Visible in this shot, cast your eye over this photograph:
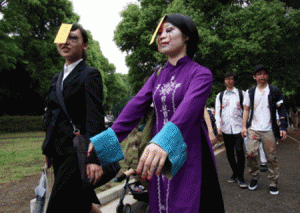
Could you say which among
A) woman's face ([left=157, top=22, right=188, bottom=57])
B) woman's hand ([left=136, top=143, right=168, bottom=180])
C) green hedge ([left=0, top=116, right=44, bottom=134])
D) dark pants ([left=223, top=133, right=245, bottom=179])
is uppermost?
woman's face ([left=157, top=22, right=188, bottom=57])

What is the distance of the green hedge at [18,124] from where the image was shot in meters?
20.8

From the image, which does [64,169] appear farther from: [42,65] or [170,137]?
[42,65]

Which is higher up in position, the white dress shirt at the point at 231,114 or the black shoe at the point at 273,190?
the white dress shirt at the point at 231,114

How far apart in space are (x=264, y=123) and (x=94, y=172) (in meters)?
4.04

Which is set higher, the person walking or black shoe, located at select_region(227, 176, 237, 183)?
the person walking

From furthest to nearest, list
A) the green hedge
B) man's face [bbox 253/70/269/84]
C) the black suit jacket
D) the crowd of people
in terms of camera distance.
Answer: the green hedge → man's face [bbox 253/70/269/84] → the black suit jacket → the crowd of people

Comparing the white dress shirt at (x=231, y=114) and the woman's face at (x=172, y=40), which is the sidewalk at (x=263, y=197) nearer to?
the white dress shirt at (x=231, y=114)

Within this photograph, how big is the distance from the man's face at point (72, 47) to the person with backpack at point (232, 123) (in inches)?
157

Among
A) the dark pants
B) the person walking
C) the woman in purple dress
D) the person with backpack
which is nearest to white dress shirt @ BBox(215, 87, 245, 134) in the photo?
the person with backpack

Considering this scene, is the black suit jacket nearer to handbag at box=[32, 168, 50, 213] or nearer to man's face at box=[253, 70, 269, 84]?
handbag at box=[32, 168, 50, 213]

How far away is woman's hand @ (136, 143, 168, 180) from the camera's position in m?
1.13

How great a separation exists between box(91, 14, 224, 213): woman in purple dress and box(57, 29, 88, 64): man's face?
0.90 m

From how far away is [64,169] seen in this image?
2.17 m

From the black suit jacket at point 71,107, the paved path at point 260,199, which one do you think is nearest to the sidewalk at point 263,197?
the paved path at point 260,199
